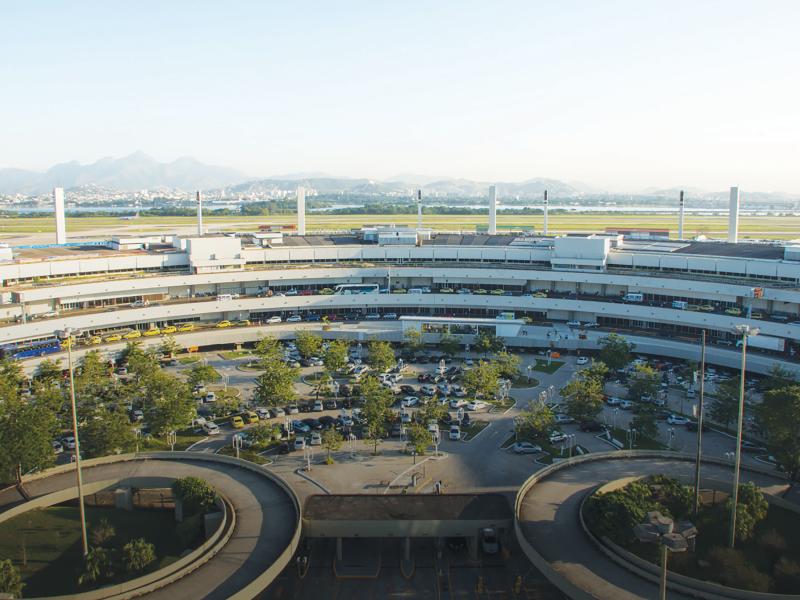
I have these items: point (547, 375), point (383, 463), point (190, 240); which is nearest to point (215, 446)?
point (383, 463)

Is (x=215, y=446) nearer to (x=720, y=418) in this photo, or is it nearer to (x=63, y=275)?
(x=720, y=418)

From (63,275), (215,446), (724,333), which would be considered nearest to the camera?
(215,446)

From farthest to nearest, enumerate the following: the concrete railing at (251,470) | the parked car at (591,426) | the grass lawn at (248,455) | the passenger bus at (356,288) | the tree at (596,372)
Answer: the passenger bus at (356,288) < the tree at (596,372) < the parked car at (591,426) < the grass lawn at (248,455) < the concrete railing at (251,470)

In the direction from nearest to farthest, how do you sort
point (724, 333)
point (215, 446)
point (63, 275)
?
point (215, 446), point (724, 333), point (63, 275)

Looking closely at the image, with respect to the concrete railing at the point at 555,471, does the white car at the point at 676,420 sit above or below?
below

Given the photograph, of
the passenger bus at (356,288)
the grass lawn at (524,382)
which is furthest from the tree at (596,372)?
the passenger bus at (356,288)

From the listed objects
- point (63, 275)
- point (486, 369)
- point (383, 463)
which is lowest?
point (383, 463)

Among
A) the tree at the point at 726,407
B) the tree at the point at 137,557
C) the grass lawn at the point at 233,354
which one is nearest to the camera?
the tree at the point at 137,557

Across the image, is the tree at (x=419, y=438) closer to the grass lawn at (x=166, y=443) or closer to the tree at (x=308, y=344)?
the grass lawn at (x=166, y=443)
